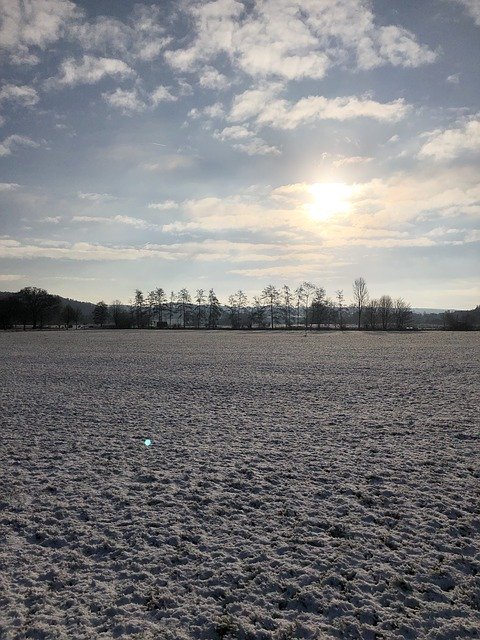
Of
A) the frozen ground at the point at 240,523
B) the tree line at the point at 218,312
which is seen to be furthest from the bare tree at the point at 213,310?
the frozen ground at the point at 240,523

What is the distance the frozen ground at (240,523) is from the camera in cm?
446

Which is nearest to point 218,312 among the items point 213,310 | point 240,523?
point 213,310

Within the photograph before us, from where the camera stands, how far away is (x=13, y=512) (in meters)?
6.72

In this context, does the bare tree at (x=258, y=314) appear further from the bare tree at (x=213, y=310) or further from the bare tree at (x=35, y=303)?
the bare tree at (x=35, y=303)

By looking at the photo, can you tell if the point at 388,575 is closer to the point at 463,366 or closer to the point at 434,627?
the point at 434,627

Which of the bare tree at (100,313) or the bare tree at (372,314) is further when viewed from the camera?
the bare tree at (100,313)

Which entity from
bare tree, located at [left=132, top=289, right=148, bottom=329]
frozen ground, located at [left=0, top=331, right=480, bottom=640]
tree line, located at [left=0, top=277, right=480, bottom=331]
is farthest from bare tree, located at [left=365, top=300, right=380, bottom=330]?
frozen ground, located at [left=0, top=331, right=480, bottom=640]

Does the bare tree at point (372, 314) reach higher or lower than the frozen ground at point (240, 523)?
higher

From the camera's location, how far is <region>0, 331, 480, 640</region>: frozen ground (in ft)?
14.6

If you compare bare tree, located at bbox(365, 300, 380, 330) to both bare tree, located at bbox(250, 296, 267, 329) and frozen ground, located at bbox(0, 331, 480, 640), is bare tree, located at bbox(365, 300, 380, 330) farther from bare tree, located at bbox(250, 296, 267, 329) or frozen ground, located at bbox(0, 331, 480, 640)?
frozen ground, located at bbox(0, 331, 480, 640)

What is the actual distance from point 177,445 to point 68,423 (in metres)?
4.38

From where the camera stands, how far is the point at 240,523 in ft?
20.7

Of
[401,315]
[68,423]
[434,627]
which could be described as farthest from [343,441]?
[401,315]

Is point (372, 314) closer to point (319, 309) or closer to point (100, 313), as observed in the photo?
point (319, 309)
